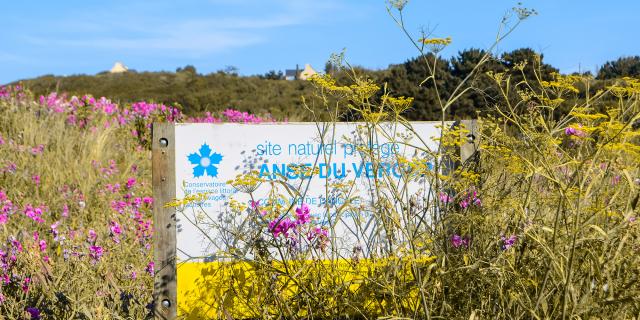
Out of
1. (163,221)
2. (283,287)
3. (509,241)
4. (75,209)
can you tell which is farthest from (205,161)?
(75,209)

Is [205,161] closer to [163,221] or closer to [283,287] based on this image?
[163,221]

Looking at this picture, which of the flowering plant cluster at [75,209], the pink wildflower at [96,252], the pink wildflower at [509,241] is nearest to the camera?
the pink wildflower at [509,241]

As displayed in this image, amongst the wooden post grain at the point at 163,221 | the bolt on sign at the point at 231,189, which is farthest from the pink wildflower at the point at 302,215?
the wooden post grain at the point at 163,221

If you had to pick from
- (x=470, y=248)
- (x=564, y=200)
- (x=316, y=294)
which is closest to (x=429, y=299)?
(x=470, y=248)

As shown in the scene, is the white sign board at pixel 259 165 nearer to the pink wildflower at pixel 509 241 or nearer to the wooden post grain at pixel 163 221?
the wooden post grain at pixel 163 221

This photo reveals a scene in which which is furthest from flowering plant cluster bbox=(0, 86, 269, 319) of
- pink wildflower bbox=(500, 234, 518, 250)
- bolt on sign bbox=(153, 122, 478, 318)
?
pink wildflower bbox=(500, 234, 518, 250)

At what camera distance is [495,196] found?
3.69 metres

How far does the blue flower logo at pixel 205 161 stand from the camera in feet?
14.3

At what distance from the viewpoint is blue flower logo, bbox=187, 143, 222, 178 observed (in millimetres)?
4344

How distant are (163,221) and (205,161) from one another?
425 mm

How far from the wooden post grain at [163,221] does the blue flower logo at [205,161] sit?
12 cm

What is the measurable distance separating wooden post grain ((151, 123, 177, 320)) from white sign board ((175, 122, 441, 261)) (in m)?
0.04

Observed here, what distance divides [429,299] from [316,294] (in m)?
0.60

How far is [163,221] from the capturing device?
14.2ft
